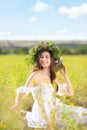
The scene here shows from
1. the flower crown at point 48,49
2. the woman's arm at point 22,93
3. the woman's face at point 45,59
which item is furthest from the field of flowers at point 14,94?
the woman's face at point 45,59

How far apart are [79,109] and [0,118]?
1170mm

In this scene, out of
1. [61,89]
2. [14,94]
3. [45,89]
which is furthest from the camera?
[14,94]

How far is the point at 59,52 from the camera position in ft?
19.8

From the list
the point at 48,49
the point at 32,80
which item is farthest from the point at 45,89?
the point at 48,49

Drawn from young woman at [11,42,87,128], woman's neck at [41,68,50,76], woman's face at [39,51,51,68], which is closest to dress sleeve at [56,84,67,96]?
young woman at [11,42,87,128]

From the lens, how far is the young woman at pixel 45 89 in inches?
223

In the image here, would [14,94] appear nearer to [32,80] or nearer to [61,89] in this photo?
[61,89]

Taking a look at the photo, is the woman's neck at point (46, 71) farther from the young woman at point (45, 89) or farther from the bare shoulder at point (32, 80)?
the bare shoulder at point (32, 80)

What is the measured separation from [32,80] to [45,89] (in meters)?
0.24

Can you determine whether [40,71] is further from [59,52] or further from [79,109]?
[79,109]

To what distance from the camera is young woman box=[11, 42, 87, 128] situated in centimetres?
566

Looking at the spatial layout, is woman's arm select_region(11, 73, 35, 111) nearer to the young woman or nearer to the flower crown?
the young woman

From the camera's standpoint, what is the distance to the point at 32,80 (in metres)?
5.72

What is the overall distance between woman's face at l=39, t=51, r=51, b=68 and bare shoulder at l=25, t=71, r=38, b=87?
16 centimetres
